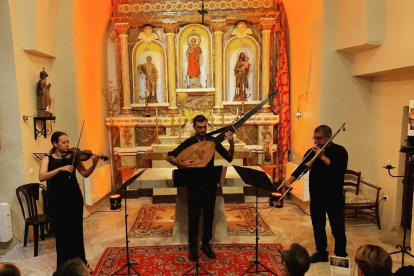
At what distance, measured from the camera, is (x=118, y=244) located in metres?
4.66

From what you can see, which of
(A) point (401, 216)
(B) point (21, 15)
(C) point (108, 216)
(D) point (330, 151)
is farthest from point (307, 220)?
(B) point (21, 15)

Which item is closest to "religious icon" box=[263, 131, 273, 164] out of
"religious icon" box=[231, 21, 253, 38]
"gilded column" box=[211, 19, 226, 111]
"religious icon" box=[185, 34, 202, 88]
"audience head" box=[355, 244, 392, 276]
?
"gilded column" box=[211, 19, 226, 111]

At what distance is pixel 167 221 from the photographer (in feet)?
18.5

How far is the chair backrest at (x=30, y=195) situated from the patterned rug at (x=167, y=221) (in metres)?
1.54

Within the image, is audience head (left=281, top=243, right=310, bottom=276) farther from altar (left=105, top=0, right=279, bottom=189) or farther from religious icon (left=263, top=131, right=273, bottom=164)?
religious icon (left=263, top=131, right=273, bottom=164)

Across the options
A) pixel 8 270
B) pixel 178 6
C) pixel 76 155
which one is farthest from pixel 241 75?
pixel 8 270

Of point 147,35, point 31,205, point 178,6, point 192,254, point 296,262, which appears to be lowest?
point 192,254

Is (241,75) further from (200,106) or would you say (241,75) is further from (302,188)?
(302,188)

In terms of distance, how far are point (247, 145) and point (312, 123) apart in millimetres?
2086

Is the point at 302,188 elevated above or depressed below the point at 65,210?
below

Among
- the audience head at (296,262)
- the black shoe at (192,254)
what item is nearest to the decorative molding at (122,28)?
the black shoe at (192,254)

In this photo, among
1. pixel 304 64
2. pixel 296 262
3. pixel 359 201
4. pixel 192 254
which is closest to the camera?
pixel 296 262

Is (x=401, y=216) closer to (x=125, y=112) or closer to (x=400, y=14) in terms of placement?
(x=400, y=14)

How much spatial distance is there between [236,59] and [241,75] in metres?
0.51
